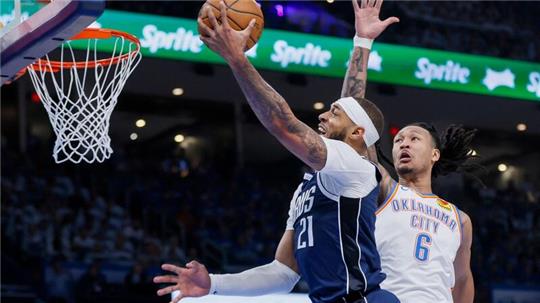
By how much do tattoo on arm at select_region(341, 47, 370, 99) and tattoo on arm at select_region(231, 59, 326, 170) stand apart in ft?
4.15

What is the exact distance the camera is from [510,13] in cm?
1722

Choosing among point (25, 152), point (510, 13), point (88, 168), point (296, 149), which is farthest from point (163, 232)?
point (296, 149)

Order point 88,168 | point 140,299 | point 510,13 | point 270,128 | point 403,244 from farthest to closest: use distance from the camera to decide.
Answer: point 510,13
point 88,168
point 140,299
point 403,244
point 270,128

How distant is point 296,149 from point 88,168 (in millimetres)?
12077

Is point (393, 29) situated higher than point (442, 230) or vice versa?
point (393, 29)

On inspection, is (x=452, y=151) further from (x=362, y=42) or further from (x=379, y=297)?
(x=379, y=297)

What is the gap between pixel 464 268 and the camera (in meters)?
4.91

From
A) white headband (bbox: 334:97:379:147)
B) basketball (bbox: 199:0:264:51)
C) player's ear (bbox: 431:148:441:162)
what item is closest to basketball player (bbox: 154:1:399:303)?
white headband (bbox: 334:97:379:147)

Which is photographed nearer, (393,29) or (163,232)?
(163,232)

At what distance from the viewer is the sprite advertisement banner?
529 inches

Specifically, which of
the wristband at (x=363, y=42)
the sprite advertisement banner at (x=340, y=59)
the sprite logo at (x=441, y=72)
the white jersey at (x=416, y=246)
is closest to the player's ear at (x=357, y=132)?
the white jersey at (x=416, y=246)

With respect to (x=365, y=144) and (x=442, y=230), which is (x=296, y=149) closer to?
(x=365, y=144)

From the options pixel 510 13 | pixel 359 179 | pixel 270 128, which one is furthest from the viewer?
pixel 510 13

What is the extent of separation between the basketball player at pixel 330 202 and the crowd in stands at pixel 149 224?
752 cm
